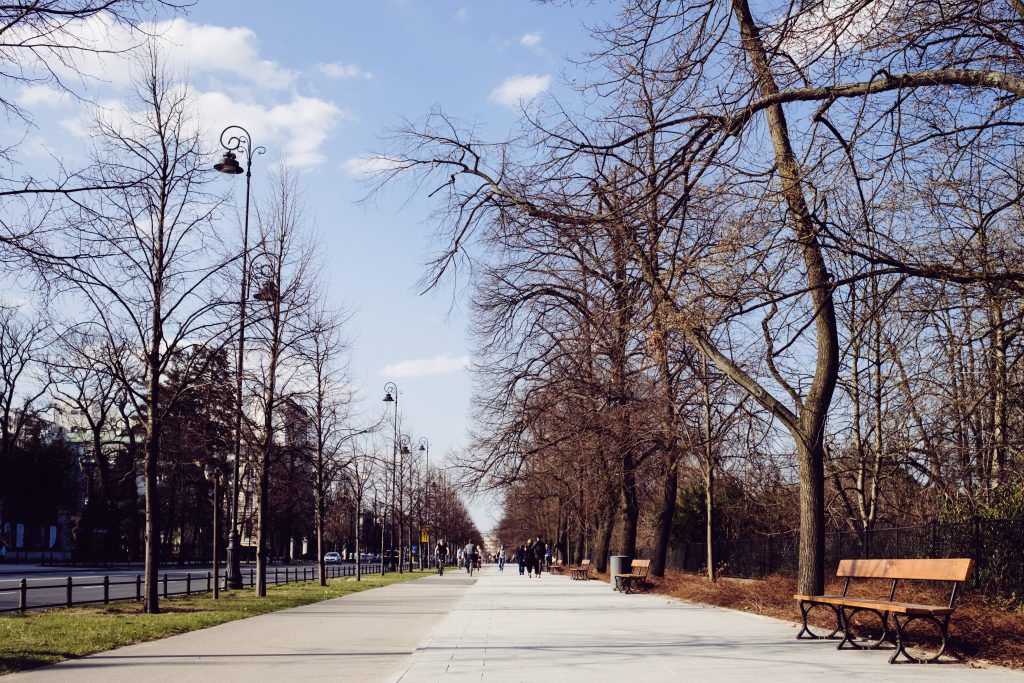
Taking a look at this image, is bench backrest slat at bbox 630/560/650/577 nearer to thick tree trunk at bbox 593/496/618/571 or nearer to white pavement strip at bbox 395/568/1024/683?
thick tree trunk at bbox 593/496/618/571

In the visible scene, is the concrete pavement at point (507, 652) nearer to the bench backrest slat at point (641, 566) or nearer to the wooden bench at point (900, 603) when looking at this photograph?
the wooden bench at point (900, 603)

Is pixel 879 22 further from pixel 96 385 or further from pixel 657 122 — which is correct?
pixel 96 385

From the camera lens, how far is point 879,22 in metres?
9.04

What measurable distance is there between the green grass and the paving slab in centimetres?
42

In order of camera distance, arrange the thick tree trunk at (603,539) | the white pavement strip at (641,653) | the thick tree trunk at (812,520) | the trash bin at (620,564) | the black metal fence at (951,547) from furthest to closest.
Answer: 1. the thick tree trunk at (603,539)
2. the trash bin at (620,564)
3. the thick tree trunk at (812,520)
4. the black metal fence at (951,547)
5. the white pavement strip at (641,653)

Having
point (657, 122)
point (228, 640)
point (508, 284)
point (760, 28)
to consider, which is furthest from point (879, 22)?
point (508, 284)

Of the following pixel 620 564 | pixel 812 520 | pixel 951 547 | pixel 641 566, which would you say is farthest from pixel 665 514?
pixel 812 520

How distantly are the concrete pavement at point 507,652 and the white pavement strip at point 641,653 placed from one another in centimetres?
1

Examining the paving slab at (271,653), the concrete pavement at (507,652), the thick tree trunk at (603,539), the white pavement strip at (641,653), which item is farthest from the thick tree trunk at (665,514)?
the paving slab at (271,653)

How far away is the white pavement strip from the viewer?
30.5 ft

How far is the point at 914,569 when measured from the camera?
36.3 ft

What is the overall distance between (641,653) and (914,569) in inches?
128

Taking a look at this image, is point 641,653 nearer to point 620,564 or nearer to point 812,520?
point 812,520

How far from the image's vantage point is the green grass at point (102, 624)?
12.1 meters
